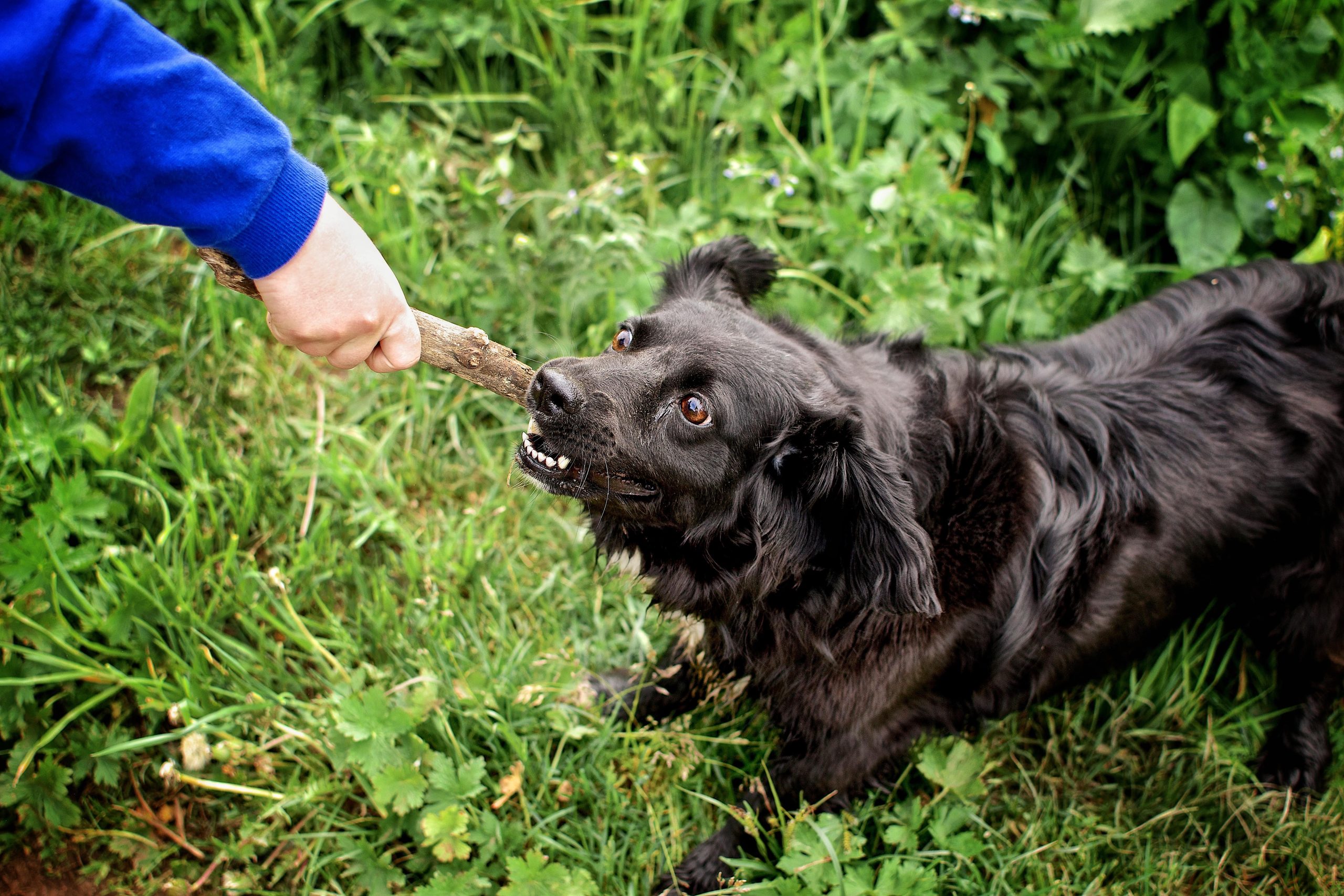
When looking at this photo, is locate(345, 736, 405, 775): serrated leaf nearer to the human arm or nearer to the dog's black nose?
the dog's black nose

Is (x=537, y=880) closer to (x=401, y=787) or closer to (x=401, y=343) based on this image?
(x=401, y=787)

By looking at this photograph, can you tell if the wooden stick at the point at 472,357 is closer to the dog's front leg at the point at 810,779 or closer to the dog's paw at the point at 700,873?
the dog's front leg at the point at 810,779

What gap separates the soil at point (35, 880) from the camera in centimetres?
224

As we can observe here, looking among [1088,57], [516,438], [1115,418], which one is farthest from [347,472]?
[1088,57]

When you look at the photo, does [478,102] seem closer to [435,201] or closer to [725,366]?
[435,201]

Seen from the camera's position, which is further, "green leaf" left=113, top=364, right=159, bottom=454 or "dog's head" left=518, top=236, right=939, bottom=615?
"green leaf" left=113, top=364, right=159, bottom=454

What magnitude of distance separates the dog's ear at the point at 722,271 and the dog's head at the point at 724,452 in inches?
11.1

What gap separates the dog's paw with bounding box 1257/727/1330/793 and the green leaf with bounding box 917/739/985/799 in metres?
1.01

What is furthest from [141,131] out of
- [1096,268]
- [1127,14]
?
[1127,14]

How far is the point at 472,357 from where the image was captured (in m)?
2.04

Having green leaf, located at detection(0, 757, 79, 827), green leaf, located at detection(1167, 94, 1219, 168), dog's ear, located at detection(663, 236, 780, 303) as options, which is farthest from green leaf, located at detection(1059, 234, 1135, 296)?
green leaf, located at detection(0, 757, 79, 827)

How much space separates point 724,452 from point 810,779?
944 millimetres

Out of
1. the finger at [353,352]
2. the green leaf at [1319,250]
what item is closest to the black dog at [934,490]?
the finger at [353,352]

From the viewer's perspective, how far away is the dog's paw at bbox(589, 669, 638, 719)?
2586 mm
